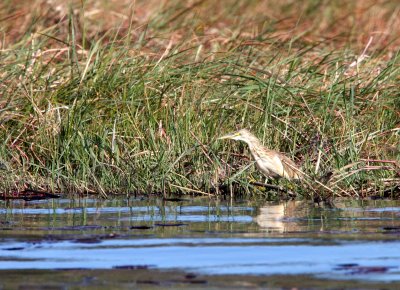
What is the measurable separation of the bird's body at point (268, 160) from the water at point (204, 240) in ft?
1.59

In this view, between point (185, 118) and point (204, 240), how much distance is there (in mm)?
3724

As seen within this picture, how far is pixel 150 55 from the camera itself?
1278 centimetres

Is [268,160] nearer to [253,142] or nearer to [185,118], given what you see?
[253,142]

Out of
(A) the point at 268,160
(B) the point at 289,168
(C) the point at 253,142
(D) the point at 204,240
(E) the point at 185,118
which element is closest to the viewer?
(D) the point at 204,240

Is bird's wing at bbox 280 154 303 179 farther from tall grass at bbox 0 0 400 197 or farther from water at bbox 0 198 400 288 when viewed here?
water at bbox 0 198 400 288

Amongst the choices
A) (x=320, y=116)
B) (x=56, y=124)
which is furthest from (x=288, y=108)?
(x=56, y=124)

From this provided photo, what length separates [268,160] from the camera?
10031mm

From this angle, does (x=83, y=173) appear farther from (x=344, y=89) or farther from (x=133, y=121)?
(x=344, y=89)

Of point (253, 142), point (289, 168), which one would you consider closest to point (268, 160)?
point (289, 168)

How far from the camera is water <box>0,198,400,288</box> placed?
6.09 metres

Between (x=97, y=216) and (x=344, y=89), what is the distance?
11.5 ft

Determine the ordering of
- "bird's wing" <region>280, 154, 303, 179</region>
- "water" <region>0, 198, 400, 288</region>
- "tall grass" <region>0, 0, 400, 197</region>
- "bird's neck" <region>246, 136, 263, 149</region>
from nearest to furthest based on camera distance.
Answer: "water" <region>0, 198, 400, 288</region> → "bird's wing" <region>280, 154, 303, 179</region> → "tall grass" <region>0, 0, 400, 197</region> → "bird's neck" <region>246, 136, 263, 149</region>

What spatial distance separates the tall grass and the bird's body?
0.48ft

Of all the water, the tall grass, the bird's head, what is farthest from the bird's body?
the water
